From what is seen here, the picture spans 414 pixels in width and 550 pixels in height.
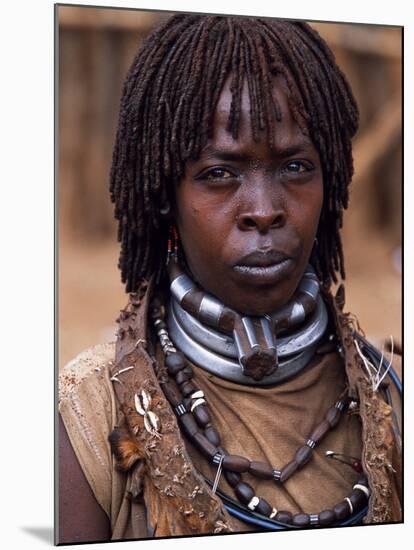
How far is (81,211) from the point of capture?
157 inches

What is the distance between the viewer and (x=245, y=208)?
13.0 ft

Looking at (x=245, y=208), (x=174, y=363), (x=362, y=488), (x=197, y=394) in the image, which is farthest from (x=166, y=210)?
(x=362, y=488)

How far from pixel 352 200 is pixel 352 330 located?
430 mm

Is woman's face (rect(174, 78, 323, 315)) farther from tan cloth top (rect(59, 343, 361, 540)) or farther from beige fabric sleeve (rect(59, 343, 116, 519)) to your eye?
beige fabric sleeve (rect(59, 343, 116, 519))

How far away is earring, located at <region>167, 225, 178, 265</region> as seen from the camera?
405 cm

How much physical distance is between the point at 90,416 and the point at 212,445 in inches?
15.2

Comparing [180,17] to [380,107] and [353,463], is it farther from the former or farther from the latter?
[353,463]

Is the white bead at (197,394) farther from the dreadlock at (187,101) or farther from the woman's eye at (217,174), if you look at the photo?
the woman's eye at (217,174)

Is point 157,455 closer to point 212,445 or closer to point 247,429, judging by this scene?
point 212,445

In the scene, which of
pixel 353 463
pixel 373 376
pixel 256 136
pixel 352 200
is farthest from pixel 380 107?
pixel 353 463

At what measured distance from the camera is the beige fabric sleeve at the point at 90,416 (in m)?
3.94

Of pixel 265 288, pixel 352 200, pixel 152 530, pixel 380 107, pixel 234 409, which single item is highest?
pixel 380 107

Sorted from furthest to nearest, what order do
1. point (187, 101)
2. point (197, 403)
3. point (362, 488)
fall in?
point (362, 488), point (197, 403), point (187, 101)

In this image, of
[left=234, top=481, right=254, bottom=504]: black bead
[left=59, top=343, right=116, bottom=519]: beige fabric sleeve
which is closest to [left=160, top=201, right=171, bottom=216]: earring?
[left=59, top=343, right=116, bottom=519]: beige fabric sleeve
